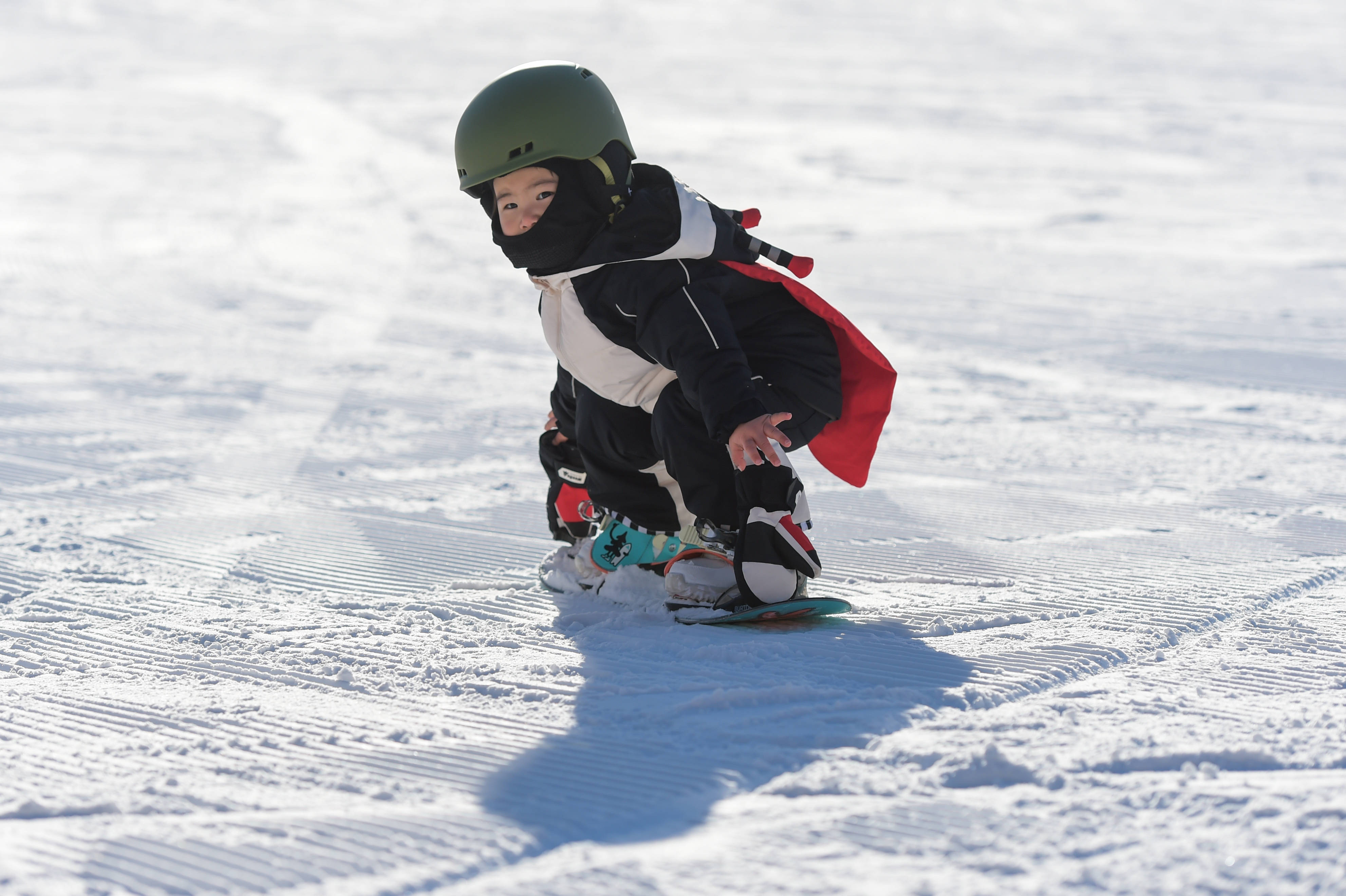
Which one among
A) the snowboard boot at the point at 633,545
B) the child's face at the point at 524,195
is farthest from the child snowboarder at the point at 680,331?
the snowboard boot at the point at 633,545

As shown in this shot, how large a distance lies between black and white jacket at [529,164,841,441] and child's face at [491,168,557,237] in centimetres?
12

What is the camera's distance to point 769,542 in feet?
8.07

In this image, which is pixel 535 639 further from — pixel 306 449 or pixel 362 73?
pixel 362 73

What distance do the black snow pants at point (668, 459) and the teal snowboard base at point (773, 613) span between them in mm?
191

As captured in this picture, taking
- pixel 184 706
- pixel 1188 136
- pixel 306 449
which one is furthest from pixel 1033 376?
pixel 1188 136

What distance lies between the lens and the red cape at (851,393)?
2627mm

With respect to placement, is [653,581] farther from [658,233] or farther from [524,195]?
[524,195]

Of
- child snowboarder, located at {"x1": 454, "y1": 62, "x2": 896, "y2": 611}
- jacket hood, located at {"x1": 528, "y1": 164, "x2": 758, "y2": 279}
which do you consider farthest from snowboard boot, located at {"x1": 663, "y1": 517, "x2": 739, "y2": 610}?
jacket hood, located at {"x1": 528, "y1": 164, "x2": 758, "y2": 279}

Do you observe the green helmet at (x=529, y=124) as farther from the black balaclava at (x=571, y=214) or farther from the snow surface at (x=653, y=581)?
the snow surface at (x=653, y=581)

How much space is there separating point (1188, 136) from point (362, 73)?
11016 millimetres

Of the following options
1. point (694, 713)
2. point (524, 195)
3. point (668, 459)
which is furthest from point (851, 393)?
point (694, 713)

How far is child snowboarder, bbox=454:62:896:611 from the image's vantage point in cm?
245

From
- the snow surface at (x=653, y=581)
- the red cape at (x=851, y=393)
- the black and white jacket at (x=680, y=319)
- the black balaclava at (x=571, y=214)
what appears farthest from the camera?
the red cape at (x=851, y=393)

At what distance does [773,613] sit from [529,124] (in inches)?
42.9
